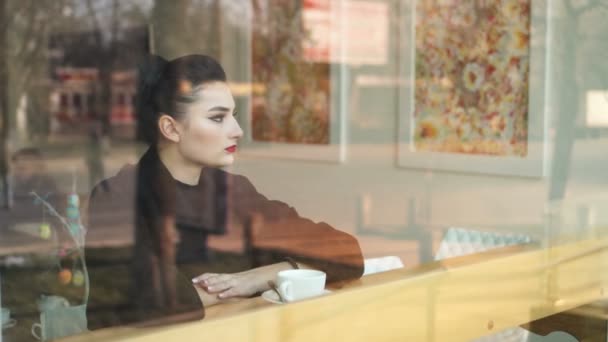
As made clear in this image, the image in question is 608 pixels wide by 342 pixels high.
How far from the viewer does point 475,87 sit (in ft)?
8.48

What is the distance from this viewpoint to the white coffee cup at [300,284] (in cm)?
125

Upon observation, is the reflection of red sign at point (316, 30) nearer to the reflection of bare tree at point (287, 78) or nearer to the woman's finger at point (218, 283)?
the reflection of bare tree at point (287, 78)

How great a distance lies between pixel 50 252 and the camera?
2.45 metres

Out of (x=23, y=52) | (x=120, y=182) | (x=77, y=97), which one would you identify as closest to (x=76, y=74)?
(x=77, y=97)

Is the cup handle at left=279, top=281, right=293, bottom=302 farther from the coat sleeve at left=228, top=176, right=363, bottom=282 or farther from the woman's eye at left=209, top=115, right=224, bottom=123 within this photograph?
the woman's eye at left=209, top=115, right=224, bottom=123

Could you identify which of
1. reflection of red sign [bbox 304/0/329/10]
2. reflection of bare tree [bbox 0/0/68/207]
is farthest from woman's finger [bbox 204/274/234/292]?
reflection of bare tree [bbox 0/0/68/207]

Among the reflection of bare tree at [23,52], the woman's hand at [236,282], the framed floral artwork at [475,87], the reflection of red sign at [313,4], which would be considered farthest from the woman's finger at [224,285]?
the reflection of bare tree at [23,52]

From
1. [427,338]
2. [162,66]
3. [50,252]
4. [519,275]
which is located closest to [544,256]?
[519,275]

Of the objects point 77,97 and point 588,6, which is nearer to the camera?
point 588,6

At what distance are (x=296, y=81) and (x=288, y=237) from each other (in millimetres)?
635

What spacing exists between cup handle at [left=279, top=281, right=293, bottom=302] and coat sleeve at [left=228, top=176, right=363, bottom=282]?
0.09 meters

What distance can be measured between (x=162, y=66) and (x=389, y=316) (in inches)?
21.3

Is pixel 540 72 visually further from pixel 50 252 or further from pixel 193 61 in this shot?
pixel 50 252

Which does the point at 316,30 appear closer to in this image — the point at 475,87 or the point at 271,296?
the point at 475,87
